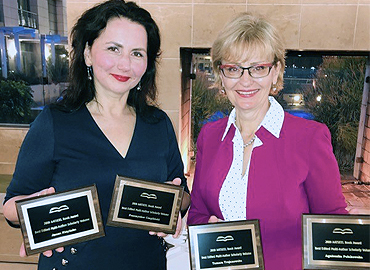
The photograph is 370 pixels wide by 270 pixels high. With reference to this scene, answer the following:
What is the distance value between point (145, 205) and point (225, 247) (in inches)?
13.2

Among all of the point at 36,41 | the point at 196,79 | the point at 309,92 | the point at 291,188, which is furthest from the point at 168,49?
the point at 291,188

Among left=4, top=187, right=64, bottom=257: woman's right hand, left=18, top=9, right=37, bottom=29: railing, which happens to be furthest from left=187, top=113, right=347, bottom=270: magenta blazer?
left=18, top=9, right=37, bottom=29: railing

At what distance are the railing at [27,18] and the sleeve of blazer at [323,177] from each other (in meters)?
4.99

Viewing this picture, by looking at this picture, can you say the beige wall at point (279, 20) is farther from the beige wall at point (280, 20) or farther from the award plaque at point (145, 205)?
the award plaque at point (145, 205)

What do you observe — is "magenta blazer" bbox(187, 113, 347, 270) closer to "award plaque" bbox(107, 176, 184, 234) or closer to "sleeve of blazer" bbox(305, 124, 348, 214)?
"sleeve of blazer" bbox(305, 124, 348, 214)

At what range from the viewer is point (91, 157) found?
1.36 m

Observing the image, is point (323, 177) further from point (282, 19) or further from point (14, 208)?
point (282, 19)

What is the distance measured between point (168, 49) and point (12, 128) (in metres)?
3.02

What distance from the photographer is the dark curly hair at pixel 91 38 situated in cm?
139

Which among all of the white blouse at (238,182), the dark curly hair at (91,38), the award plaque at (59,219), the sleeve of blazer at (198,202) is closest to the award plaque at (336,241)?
the white blouse at (238,182)

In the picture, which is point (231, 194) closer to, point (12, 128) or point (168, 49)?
point (168, 49)

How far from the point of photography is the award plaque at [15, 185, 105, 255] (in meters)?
1.22

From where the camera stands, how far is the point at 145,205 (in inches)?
53.2

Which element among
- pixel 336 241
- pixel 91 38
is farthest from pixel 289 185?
pixel 91 38
